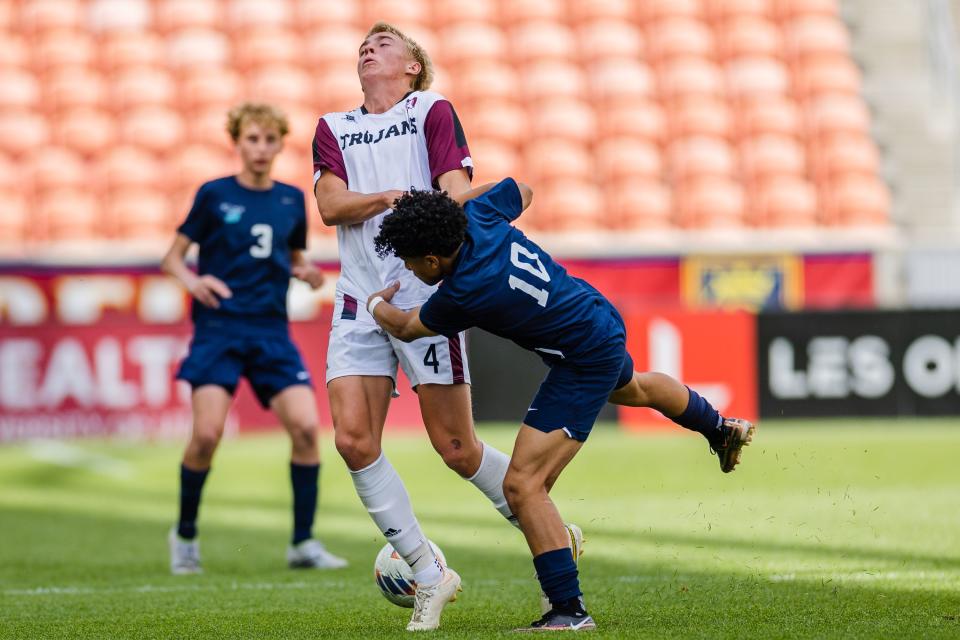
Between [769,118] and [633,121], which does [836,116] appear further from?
[633,121]

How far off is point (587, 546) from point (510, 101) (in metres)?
12.0

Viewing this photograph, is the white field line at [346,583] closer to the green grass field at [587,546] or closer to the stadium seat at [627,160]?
the green grass field at [587,546]

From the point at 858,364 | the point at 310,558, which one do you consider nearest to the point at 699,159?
the point at 858,364

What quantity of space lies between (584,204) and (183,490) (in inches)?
430

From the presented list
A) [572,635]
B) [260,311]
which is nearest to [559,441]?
[572,635]

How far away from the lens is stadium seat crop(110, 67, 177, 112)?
1819cm

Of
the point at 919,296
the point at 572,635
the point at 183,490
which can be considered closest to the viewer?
the point at 572,635

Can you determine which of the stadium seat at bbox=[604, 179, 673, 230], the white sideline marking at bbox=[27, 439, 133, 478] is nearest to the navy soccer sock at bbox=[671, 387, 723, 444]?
the white sideline marking at bbox=[27, 439, 133, 478]

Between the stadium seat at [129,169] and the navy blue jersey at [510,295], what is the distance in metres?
13.4

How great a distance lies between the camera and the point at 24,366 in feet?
41.7

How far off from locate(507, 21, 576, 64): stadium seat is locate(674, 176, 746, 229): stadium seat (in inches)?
117

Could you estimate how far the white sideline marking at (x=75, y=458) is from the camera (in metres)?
12.0

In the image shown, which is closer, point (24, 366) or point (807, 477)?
point (807, 477)

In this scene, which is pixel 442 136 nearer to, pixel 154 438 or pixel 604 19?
pixel 154 438
